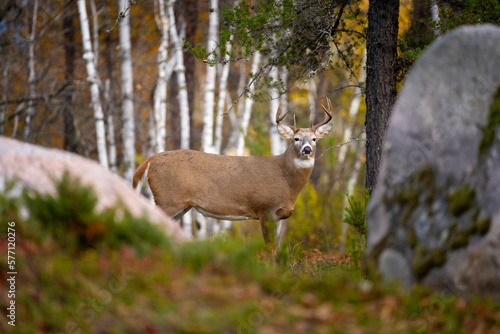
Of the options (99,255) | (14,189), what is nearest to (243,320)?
(99,255)

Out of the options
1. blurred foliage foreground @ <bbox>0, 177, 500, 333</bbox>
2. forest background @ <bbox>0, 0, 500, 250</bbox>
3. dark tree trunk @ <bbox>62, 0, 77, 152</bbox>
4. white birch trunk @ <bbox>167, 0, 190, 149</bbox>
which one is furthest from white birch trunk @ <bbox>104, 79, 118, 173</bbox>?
blurred foliage foreground @ <bbox>0, 177, 500, 333</bbox>

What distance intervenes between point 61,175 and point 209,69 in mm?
6513

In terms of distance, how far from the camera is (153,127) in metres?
12.6

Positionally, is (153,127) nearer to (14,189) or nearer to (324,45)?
(324,45)

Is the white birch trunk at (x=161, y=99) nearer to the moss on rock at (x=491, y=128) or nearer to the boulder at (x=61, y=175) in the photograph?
the boulder at (x=61, y=175)

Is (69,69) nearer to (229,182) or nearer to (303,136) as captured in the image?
(229,182)

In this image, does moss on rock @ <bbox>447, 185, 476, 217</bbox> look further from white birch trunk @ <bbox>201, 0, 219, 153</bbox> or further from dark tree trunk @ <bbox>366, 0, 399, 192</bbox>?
white birch trunk @ <bbox>201, 0, 219, 153</bbox>

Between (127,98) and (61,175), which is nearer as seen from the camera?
(61,175)

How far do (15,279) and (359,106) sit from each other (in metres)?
14.9

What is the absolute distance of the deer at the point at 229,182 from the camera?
25.8 ft

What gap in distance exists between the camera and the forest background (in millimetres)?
6962

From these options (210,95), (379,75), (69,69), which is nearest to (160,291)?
(379,75)

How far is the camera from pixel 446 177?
3.92 meters

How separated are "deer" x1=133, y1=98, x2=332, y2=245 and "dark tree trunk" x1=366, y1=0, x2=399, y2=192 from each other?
39.4 inches
